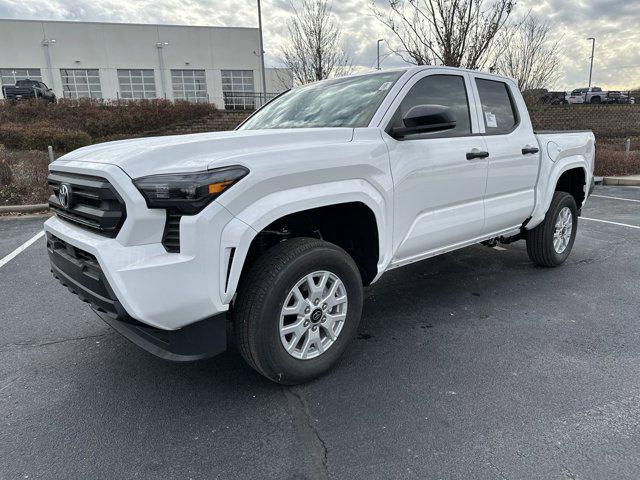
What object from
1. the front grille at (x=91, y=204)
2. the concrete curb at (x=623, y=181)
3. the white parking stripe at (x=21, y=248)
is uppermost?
the front grille at (x=91, y=204)

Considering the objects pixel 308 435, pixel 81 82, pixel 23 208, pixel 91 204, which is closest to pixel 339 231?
pixel 308 435

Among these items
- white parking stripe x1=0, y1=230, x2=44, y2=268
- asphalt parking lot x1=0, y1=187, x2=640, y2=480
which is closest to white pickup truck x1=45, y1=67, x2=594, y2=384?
asphalt parking lot x1=0, y1=187, x2=640, y2=480

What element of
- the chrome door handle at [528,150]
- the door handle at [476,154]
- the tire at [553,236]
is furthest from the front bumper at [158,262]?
the tire at [553,236]

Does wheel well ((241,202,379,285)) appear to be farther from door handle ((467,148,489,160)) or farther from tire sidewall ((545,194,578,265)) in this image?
tire sidewall ((545,194,578,265))

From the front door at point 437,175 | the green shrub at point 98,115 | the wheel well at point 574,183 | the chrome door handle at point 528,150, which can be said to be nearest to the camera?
the front door at point 437,175

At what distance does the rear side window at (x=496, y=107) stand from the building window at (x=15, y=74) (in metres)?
44.5

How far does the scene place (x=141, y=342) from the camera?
97.0 inches

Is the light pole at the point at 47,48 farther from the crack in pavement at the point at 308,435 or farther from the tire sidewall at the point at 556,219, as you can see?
the crack in pavement at the point at 308,435

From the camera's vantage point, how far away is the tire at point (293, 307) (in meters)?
2.56

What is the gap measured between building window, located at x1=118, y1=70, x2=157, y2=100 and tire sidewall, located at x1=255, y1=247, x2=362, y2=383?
4325cm

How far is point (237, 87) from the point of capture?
4319cm

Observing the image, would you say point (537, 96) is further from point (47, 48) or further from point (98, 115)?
point (47, 48)

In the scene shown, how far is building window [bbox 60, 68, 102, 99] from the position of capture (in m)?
40.1

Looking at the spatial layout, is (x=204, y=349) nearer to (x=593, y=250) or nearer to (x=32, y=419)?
(x=32, y=419)
